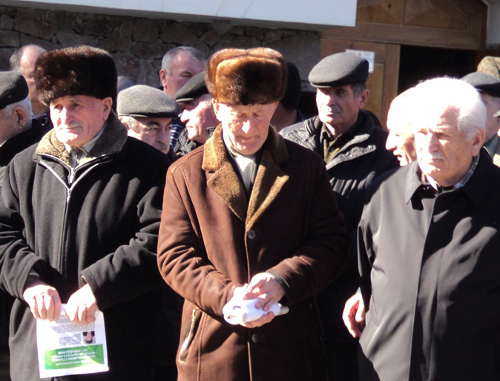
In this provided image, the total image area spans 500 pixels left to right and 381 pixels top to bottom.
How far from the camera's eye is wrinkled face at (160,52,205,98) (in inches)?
215

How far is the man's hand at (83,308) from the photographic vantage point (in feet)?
9.66

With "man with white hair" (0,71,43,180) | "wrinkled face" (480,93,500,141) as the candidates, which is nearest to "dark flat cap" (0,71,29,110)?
"man with white hair" (0,71,43,180)

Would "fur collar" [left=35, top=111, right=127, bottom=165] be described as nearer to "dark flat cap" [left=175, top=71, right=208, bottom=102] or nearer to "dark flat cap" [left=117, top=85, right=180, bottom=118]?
"dark flat cap" [left=117, top=85, right=180, bottom=118]

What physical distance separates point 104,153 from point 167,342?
1037 millimetres

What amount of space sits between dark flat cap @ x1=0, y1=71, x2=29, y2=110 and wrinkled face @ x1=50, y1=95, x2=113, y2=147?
2.27 ft

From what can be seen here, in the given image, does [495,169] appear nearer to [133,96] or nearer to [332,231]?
[332,231]

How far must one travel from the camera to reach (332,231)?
290 cm

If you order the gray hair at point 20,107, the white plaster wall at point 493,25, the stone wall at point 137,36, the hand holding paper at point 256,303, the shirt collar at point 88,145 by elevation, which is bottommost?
the hand holding paper at point 256,303

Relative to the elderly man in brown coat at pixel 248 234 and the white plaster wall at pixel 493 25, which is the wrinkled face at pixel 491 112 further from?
the white plaster wall at pixel 493 25

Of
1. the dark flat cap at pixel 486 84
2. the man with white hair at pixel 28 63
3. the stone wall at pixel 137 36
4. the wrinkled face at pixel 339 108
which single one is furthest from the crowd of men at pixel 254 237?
the stone wall at pixel 137 36

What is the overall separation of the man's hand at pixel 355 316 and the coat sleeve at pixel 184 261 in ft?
1.74

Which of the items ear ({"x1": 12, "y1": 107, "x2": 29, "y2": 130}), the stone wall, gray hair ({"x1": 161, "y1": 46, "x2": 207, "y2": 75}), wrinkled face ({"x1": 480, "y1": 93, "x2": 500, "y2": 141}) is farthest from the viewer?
the stone wall

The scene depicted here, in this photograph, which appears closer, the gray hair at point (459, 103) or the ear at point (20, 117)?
the gray hair at point (459, 103)

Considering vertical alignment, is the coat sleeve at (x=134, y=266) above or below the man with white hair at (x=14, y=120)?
below
